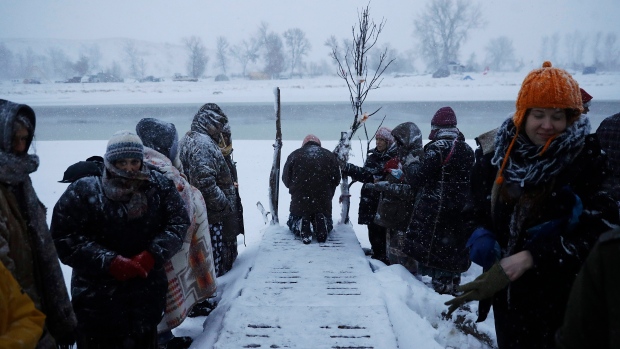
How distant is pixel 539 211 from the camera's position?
70.2 inches

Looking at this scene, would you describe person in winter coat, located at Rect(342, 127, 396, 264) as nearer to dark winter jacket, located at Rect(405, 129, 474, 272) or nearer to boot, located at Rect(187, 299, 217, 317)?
dark winter jacket, located at Rect(405, 129, 474, 272)

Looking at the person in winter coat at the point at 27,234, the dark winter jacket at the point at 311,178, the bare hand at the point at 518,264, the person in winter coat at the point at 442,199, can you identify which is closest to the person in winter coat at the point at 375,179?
the dark winter jacket at the point at 311,178

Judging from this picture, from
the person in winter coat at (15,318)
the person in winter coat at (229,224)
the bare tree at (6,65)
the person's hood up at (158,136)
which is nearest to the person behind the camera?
the person in winter coat at (15,318)

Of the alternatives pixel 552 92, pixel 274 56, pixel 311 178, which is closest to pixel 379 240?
pixel 311 178

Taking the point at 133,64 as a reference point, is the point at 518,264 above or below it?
below

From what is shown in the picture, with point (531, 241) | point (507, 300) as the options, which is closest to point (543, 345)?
point (507, 300)

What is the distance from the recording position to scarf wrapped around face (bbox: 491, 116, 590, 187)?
5.56ft

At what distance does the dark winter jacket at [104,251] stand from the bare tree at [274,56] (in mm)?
60505

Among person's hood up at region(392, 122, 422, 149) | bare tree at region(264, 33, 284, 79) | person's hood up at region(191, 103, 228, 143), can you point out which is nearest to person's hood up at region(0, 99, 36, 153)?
person's hood up at region(191, 103, 228, 143)

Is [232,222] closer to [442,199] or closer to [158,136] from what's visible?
[158,136]

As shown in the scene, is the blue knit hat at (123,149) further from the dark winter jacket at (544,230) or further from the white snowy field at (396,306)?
the dark winter jacket at (544,230)

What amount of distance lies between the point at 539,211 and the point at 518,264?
0.25 metres

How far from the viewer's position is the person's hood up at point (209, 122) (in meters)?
4.18

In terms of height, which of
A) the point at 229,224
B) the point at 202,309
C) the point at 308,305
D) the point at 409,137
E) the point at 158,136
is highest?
the point at 158,136
